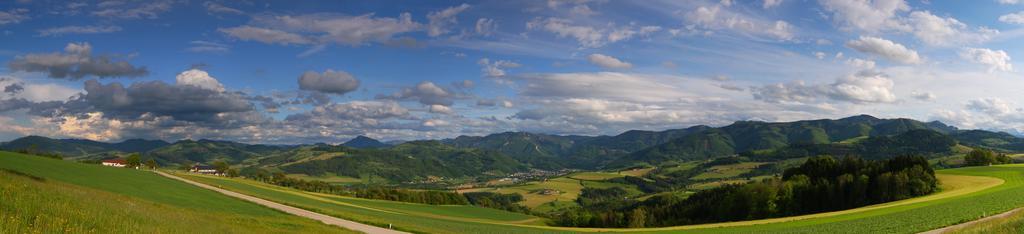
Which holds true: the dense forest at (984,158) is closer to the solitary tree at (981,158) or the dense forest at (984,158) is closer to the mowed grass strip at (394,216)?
the solitary tree at (981,158)

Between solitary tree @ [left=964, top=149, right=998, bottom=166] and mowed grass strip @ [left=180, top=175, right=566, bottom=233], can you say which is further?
solitary tree @ [left=964, top=149, right=998, bottom=166]

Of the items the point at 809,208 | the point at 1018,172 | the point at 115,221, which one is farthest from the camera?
the point at 809,208

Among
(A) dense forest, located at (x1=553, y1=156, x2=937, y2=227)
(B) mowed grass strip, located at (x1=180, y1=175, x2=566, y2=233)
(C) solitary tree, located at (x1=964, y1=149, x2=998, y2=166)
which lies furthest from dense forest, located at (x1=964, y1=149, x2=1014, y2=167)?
(B) mowed grass strip, located at (x1=180, y1=175, x2=566, y2=233)

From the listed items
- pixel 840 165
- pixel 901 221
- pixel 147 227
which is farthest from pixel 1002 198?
pixel 840 165

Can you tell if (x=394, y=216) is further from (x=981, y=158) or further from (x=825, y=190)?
(x=981, y=158)

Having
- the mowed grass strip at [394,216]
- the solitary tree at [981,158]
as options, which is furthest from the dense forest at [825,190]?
the solitary tree at [981,158]

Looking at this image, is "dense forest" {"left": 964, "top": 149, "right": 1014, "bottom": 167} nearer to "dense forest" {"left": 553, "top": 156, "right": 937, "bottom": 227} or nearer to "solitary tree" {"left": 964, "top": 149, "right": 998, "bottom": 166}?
"solitary tree" {"left": 964, "top": 149, "right": 998, "bottom": 166}

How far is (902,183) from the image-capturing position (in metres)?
89.2

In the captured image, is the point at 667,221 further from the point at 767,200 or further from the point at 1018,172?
the point at 1018,172

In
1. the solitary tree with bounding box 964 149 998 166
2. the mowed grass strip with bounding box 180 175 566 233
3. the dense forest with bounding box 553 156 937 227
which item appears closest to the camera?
the mowed grass strip with bounding box 180 175 566 233

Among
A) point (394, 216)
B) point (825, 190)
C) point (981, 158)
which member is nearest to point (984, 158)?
point (981, 158)

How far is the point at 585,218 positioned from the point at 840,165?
58.1 metres

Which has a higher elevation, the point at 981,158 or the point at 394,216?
the point at 981,158

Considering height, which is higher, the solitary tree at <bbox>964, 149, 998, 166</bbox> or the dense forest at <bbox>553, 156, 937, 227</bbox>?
the solitary tree at <bbox>964, 149, 998, 166</bbox>
